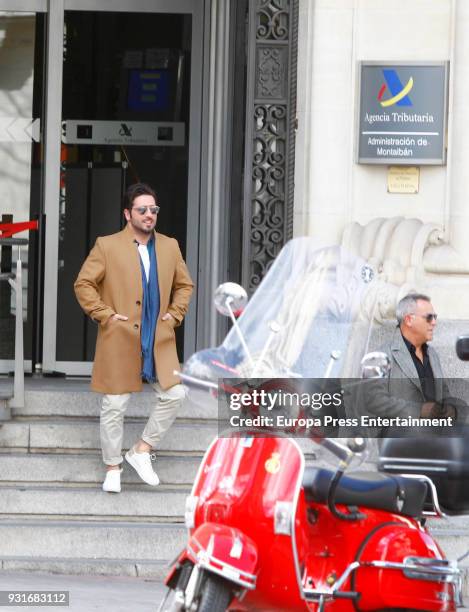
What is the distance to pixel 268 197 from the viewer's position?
9953 mm

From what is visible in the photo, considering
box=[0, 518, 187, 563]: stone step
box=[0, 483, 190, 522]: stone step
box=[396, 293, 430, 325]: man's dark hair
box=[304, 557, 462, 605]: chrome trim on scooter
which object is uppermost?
box=[396, 293, 430, 325]: man's dark hair

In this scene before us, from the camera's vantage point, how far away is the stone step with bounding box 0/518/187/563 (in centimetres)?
821

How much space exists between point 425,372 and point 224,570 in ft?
9.18

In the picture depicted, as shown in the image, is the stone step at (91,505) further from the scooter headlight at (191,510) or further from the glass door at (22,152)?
the scooter headlight at (191,510)

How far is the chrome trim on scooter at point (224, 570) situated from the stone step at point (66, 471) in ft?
13.3

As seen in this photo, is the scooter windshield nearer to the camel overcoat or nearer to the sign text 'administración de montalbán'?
the camel overcoat

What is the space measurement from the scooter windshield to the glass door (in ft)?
20.6

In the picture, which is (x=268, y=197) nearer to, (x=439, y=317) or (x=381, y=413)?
(x=439, y=317)

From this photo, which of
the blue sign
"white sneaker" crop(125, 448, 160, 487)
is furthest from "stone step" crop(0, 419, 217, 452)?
the blue sign

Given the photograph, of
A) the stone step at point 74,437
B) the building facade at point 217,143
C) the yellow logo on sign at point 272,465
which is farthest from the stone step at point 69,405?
the yellow logo on sign at point 272,465

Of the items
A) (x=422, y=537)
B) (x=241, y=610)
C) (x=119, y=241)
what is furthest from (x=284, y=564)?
(x=119, y=241)

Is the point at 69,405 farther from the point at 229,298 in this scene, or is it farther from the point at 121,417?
the point at 229,298

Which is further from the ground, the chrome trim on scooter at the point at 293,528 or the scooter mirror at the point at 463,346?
the scooter mirror at the point at 463,346

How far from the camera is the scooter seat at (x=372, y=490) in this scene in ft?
17.2
